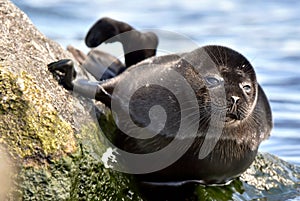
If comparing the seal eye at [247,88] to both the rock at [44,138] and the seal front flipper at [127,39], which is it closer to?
the rock at [44,138]

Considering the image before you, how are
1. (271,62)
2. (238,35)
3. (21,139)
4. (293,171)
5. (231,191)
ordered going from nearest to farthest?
1. (21,139)
2. (231,191)
3. (293,171)
4. (271,62)
5. (238,35)

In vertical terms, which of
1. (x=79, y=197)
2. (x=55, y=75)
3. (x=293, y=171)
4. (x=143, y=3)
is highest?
(x=55, y=75)

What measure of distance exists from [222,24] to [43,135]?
831 cm

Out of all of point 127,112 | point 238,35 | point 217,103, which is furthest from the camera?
point 238,35

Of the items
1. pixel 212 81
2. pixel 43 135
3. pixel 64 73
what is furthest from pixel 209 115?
pixel 43 135

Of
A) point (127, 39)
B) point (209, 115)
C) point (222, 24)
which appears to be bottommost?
point (222, 24)

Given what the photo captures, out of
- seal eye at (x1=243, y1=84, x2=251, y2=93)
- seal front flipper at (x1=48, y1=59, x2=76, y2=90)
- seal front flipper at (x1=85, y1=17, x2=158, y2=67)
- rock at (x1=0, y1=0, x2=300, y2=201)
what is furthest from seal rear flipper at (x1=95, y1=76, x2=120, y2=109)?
seal front flipper at (x1=85, y1=17, x2=158, y2=67)

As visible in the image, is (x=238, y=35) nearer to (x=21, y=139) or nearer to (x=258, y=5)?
(x=258, y=5)

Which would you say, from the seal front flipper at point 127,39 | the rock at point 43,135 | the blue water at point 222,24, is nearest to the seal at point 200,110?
the rock at point 43,135

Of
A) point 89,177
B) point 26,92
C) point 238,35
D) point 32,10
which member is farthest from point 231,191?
point 32,10

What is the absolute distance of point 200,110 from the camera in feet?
20.1

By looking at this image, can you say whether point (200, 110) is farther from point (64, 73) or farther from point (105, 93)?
point (64, 73)

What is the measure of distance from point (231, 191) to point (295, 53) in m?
5.76

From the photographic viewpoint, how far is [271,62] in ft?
39.0
